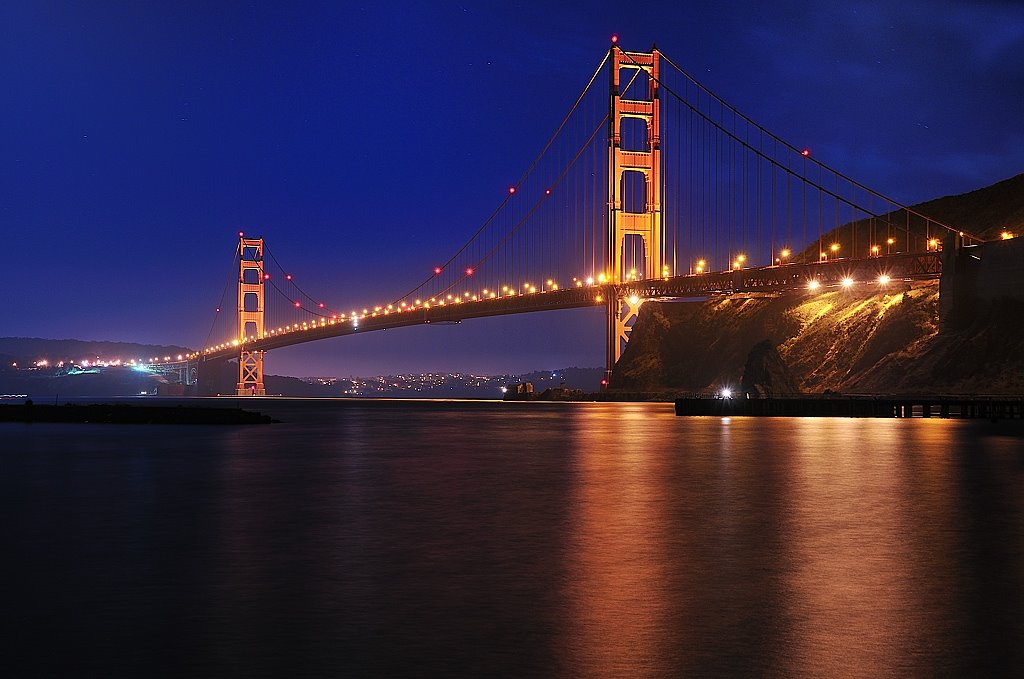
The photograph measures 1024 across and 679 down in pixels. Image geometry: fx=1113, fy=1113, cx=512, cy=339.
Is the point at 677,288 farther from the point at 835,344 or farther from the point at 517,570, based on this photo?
the point at 517,570

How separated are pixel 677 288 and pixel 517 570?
79.6 m

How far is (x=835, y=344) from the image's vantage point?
94812 mm

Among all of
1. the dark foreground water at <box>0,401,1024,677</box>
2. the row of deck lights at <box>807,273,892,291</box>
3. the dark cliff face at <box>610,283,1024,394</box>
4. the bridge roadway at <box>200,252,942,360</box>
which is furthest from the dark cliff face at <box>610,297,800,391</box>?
the dark foreground water at <box>0,401,1024,677</box>

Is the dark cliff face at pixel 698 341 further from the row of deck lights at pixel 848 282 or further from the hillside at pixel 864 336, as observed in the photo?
the row of deck lights at pixel 848 282

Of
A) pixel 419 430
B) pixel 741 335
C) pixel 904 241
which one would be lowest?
pixel 419 430

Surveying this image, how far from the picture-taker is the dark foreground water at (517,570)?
25.6ft

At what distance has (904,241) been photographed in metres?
112

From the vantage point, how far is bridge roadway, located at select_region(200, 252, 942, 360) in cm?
7862

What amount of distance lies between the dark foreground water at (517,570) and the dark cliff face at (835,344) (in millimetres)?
45155

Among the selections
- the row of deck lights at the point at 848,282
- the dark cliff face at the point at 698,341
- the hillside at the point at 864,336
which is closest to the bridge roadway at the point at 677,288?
the row of deck lights at the point at 848,282

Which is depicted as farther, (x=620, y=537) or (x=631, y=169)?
A: (x=631, y=169)

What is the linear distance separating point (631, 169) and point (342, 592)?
301ft

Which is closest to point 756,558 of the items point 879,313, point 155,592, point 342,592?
point 342,592

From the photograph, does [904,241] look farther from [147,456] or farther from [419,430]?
[147,456]
